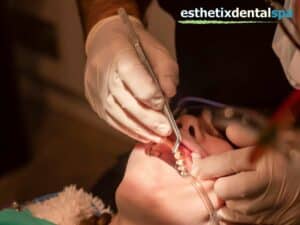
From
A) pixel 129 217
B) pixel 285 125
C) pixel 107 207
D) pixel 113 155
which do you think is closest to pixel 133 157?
pixel 129 217

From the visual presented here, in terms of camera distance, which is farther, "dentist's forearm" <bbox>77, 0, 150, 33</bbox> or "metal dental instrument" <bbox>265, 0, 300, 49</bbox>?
"dentist's forearm" <bbox>77, 0, 150, 33</bbox>

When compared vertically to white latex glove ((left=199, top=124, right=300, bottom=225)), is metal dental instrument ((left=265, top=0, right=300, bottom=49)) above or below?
above

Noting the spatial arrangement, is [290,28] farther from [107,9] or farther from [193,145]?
[107,9]

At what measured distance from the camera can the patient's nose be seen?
97 cm

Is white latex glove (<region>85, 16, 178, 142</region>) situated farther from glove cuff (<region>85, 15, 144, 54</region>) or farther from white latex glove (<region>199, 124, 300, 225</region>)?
white latex glove (<region>199, 124, 300, 225</region>)

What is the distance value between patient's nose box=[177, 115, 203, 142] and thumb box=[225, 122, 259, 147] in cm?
6

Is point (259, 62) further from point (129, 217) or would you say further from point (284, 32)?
point (129, 217)

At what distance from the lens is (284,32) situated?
35.3 inches

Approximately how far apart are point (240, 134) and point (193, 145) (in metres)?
0.09

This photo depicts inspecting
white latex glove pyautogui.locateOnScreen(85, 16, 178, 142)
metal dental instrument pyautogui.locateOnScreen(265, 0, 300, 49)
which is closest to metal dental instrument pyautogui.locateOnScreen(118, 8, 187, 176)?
white latex glove pyautogui.locateOnScreen(85, 16, 178, 142)

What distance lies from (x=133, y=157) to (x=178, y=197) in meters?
0.12

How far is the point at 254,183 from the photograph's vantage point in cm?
84

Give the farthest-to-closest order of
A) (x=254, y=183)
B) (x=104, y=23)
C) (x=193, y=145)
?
1. (x=104, y=23)
2. (x=193, y=145)
3. (x=254, y=183)

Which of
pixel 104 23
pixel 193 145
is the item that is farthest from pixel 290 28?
pixel 104 23
